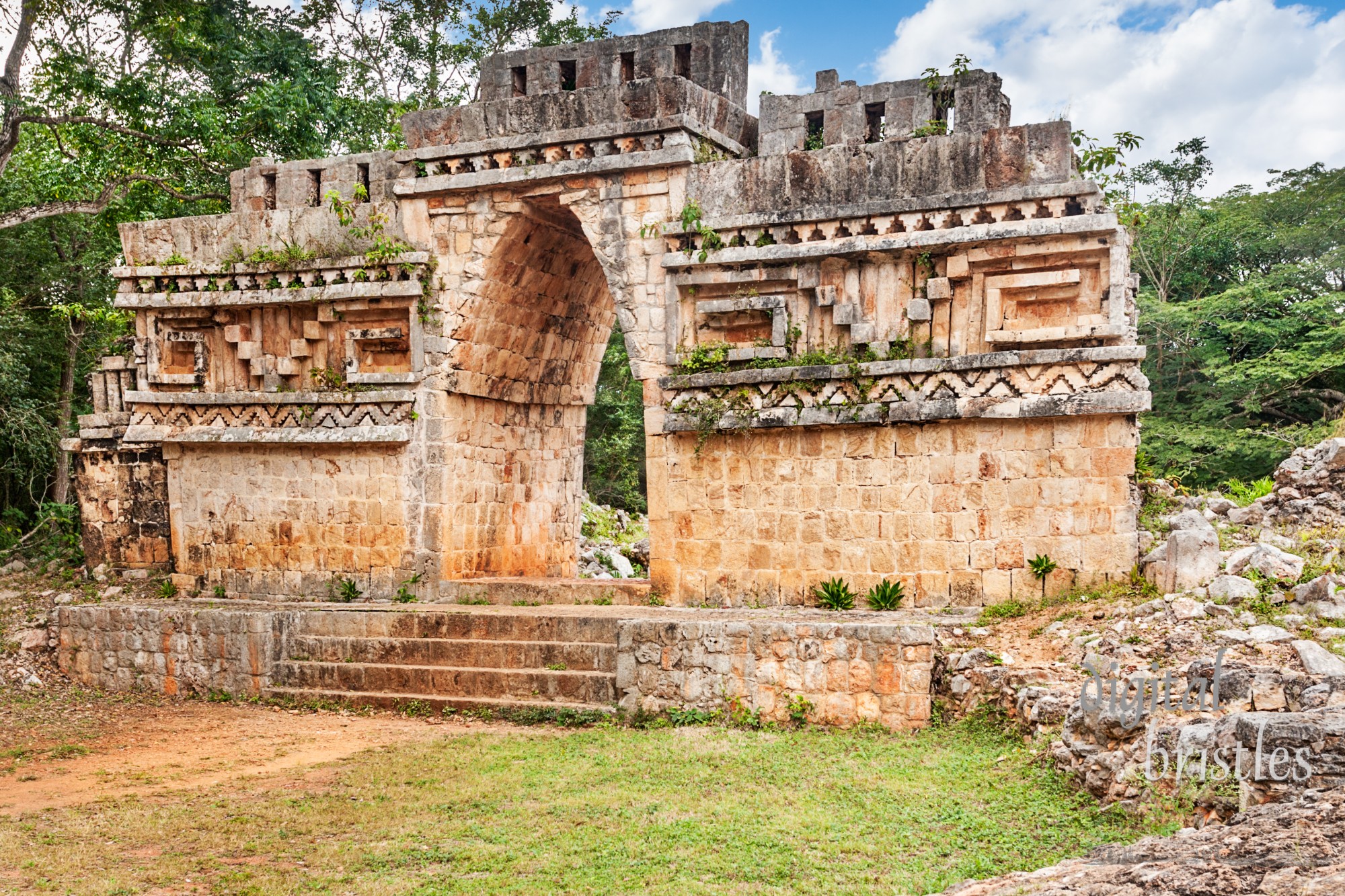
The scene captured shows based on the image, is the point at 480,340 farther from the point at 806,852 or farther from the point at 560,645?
the point at 806,852

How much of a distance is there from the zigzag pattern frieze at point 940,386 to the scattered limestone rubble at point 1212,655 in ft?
4.49

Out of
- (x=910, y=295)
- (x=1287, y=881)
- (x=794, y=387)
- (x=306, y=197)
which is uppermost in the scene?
(x=306, y=197)

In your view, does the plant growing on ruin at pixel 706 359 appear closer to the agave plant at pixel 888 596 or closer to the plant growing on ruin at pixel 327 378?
the agave plant at pixel 888 596

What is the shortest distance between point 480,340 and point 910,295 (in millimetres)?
4819

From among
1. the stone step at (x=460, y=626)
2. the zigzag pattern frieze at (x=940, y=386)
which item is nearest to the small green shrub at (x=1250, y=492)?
the zigzag pattern frieze at (x=940, y=386)

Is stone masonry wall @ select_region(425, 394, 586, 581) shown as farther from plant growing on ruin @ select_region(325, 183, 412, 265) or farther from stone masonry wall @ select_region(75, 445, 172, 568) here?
stone masonry wall @ select_region(75, 445, 172, 568)

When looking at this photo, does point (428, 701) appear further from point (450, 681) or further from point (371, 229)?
point (371, 229)

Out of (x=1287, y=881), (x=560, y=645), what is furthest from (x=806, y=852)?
(x=560, y=645)

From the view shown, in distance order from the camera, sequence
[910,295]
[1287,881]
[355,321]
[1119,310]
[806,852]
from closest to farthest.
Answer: [1287,881] < [806,852] < [1119,310] < [910,295] < [355,321]

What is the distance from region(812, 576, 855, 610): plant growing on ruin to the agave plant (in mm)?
211

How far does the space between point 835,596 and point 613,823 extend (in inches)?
178

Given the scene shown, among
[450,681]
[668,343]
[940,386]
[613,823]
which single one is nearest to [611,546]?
[668,343]

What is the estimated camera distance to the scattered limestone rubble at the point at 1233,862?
364 cm

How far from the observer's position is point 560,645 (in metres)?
10.2
